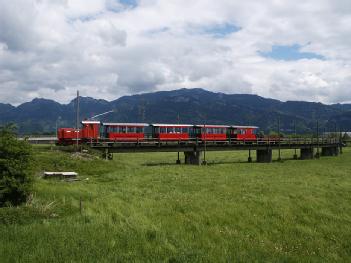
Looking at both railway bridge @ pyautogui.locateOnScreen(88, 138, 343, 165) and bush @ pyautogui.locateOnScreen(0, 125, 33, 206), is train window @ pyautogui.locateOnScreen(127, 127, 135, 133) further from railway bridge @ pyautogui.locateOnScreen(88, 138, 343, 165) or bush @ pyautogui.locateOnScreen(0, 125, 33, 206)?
bush @ pyautogui.locateOnScreen(0, 125, 33, 206)

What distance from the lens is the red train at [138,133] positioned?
49.0 metres

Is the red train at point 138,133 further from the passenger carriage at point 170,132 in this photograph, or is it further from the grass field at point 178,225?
the grass field at point 178,225

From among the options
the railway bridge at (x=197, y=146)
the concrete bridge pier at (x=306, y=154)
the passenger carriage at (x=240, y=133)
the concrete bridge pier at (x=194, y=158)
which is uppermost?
the passenger carriage at (x=240, y=133)

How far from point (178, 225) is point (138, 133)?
3736 centimetres

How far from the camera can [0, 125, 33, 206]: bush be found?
1505 centimetres

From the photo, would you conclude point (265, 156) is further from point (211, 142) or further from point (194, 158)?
point (194, 158)

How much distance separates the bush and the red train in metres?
26.8

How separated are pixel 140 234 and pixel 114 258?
9.11 feet

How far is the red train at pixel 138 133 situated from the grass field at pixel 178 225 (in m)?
25.4

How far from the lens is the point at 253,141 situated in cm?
6391

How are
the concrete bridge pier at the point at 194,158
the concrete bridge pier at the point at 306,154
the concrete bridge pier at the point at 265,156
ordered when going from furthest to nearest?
1. the concrete bridge pier at the point at 306,154
2. the concrete bridge pier at the point at 265,156
3. the concrete bridge pier at the point at 194,158

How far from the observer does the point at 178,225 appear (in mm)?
14875

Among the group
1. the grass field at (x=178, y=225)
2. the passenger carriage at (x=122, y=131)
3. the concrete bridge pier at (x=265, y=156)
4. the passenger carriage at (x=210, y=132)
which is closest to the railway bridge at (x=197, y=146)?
the concrete bridge pier at (x=265, y=156)

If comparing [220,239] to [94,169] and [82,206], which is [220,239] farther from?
[94,169]
